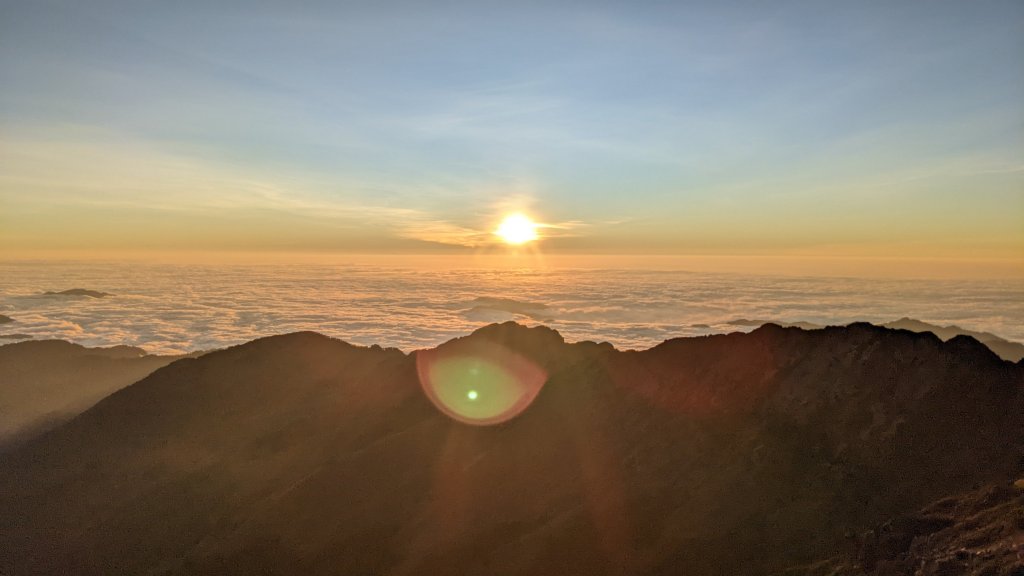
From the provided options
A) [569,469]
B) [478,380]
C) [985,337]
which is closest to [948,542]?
[569,469]

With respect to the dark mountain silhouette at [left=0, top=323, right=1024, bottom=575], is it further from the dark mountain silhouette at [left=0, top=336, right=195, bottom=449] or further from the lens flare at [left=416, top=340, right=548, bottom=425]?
the dark mountain silhouette at [left=0, top=336, right=195, bottom=449]

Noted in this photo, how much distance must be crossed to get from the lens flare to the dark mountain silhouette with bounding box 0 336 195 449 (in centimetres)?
4439

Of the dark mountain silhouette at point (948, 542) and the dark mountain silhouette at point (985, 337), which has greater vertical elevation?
the dark mountain silhouette at point (948, 542)

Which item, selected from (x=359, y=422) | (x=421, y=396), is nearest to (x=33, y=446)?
(x=359, y=422)

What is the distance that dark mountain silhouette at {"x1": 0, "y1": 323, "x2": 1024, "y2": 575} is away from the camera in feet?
58.9

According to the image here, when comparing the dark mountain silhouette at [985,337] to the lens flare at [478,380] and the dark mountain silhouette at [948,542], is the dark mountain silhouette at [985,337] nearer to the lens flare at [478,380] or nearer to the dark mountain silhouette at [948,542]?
the lens flare at [478,380]

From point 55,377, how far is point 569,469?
8991cm

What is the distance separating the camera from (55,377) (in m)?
82.4

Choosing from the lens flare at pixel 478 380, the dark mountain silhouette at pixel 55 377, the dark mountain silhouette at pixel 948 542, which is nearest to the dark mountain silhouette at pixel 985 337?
the lens flare at pixel 478 380

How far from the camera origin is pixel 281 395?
4756cm

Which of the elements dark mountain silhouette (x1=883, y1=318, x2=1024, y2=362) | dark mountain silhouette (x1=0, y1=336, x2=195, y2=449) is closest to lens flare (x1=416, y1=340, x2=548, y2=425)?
dark mountain silhouette (x1=0, y1=336, x2=195, y2=449)

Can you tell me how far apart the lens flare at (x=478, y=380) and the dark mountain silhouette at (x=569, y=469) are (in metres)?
0.94

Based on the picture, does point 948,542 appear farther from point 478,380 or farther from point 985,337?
point 985,337

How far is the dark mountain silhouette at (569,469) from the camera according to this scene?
1794 cm
